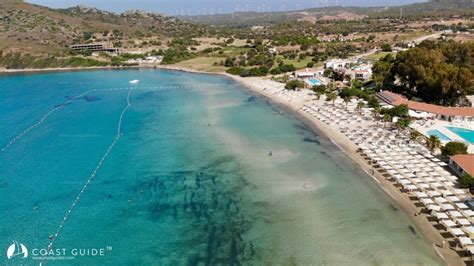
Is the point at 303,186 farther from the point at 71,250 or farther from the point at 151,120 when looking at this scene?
the point at 151,120

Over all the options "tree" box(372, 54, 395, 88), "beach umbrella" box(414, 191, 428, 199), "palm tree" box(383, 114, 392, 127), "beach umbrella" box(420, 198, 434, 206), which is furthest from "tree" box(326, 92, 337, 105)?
"beach umbrella" box(420, 198, 434, 206)

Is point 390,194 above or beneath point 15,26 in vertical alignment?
beneath

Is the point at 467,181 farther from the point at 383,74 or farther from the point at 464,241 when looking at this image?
the point at 383,74

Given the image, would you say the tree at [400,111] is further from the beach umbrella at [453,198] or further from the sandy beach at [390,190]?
the beach umbrella at [453,198]

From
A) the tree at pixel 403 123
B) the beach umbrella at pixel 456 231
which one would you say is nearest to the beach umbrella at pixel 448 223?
the beach umbrella at pixel 456 231

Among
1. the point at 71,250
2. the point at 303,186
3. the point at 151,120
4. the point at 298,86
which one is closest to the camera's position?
the point at 71,250

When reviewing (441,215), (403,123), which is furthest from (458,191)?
(403,123)

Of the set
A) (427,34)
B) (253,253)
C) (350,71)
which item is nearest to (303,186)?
(253,253)

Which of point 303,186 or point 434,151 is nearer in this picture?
point 303,186
